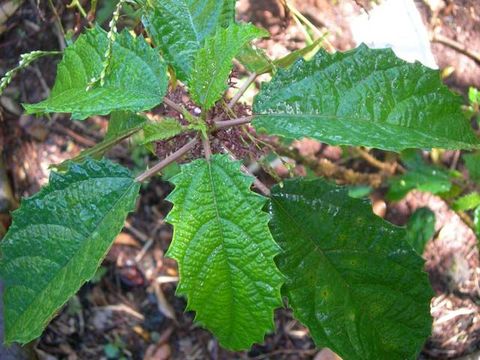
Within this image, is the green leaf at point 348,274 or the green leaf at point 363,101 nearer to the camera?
the green leaf at point 363,101

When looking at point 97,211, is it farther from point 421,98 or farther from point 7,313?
point 421,98

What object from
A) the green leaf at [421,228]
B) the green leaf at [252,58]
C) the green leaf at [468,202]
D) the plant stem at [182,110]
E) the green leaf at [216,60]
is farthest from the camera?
the green leaf at [421,228]

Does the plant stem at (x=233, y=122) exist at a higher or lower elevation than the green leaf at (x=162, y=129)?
lower

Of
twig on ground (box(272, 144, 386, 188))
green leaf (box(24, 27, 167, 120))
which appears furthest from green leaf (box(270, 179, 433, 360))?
twig on ground (box(272, 144, 386, 188))

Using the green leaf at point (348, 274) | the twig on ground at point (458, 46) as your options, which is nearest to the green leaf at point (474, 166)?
the twig on ground at point (458, 46)

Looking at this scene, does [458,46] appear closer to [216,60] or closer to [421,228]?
[421,228]

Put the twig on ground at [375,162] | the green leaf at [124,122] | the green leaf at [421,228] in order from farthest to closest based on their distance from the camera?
the twig on ground at [375,162]
the green leaf at [421,228]
the green leaf at [124,122]

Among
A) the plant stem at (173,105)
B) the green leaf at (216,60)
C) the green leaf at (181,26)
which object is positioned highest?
the green leaf at (181,26)

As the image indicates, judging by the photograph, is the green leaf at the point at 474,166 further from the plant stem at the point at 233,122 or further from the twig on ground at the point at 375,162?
the plant stem at the point at 233,122
